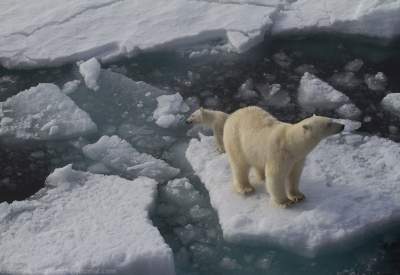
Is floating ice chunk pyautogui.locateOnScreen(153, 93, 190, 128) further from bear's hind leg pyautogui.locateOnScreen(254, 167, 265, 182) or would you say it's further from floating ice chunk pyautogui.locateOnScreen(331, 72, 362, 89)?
floating ice chunk pyautogui.locateOnScreen(331, 72, 362, 89)

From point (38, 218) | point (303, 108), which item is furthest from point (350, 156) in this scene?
point (38, 218)

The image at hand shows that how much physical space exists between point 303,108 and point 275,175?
1.29 metres

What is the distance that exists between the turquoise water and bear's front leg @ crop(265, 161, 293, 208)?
0.28m

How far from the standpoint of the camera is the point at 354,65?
17.5 feet

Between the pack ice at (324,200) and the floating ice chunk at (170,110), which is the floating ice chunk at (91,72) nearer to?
the floating ice chunk at (170,110)

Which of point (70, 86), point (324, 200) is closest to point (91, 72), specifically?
point (70, 86)

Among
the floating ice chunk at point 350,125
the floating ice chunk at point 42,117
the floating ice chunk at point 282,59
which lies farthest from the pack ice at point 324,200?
the floating ice chunk at point 282,59

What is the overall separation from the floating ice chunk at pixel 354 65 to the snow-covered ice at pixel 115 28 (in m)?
0.81

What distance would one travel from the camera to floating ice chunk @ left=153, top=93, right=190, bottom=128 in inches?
189

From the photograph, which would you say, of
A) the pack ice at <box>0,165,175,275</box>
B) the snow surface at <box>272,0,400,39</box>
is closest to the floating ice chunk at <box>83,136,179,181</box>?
the pack ice at <box>0,165,175,275</box>

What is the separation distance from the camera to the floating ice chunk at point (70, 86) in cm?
522

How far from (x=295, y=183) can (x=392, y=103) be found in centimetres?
140

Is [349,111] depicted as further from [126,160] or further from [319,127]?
[126,160]

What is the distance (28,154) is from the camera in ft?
15.1
